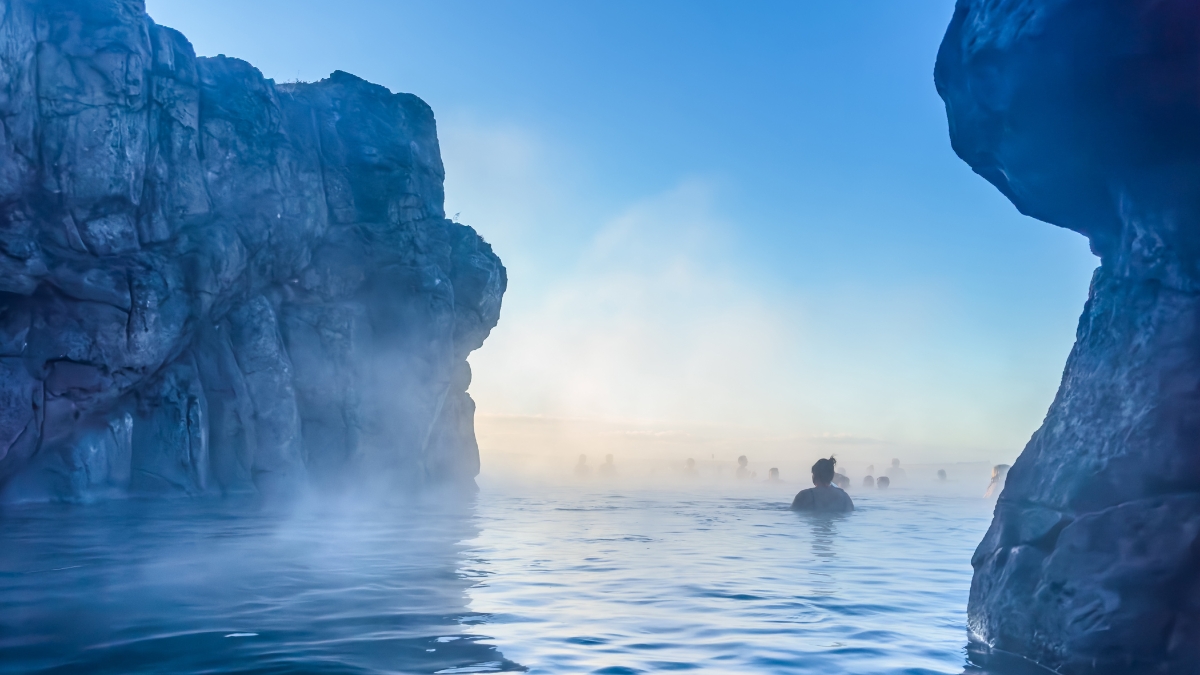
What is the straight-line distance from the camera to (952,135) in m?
11.1

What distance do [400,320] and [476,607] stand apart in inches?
1511

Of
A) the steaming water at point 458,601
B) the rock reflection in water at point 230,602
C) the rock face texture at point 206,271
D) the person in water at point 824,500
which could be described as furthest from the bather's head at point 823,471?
the rock face texture at point 206,271

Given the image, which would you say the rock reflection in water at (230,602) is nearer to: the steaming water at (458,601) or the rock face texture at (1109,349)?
the steaming water at (458,601)

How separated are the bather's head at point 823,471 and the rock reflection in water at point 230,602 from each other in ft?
76.1

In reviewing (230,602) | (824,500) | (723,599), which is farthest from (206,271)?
(723,599)

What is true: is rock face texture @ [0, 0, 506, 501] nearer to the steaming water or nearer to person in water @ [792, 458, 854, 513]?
the steaming water

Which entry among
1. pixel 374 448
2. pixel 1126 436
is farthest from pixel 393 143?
pixel 1126 436

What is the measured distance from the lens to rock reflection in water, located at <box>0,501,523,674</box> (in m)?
7.72

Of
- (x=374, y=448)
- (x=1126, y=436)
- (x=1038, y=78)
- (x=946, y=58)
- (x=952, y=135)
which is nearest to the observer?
(x=1126, y=436)

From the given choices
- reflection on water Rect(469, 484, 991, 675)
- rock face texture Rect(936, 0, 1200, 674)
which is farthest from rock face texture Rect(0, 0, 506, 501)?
rock face texture Rect(936, 0, 1200, 674)

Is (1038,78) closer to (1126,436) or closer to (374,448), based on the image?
(1126,436)

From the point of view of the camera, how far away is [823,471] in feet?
125

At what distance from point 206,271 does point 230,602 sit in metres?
28.3

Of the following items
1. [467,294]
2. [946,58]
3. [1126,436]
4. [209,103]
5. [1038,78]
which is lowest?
[1126,436]
